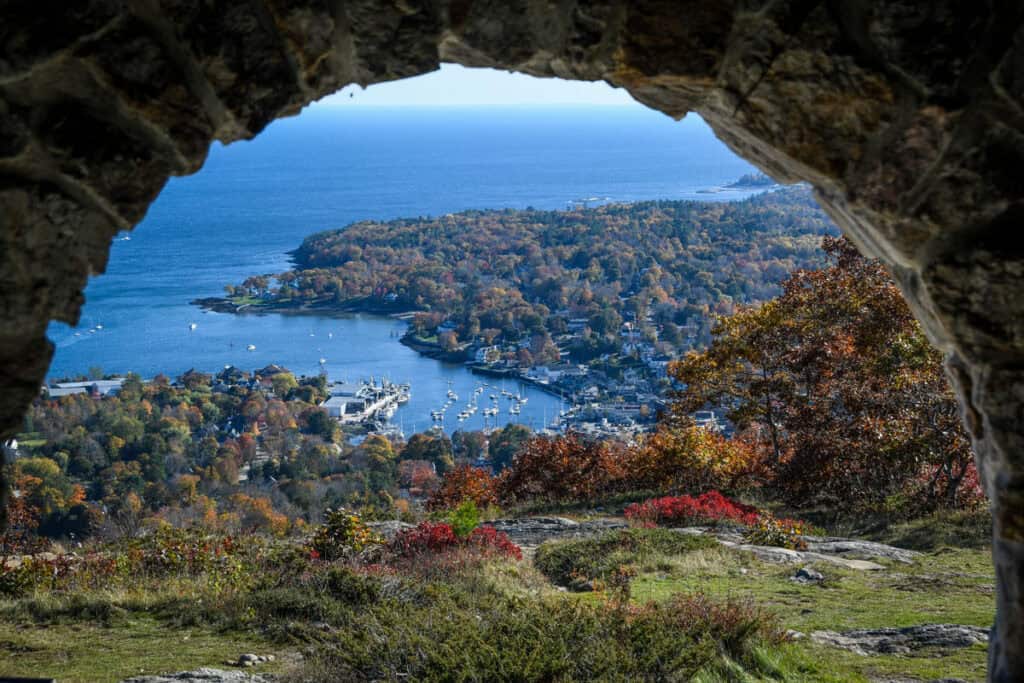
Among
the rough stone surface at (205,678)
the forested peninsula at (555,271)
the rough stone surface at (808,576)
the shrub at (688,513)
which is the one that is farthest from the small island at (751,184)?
the rough stone surface at (205,678)

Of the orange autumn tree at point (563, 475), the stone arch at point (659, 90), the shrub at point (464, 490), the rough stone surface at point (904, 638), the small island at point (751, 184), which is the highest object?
the small island at point (751, 184)

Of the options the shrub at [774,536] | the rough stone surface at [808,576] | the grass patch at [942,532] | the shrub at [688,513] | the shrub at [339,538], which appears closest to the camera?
the rough stone surface at [808,576]

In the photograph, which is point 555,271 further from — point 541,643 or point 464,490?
point 541,643

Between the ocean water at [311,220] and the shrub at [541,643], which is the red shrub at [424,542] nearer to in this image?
the shrub at [541,643]

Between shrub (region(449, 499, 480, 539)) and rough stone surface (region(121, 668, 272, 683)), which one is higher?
rough stone surface (region(121, 668, 272, 683))

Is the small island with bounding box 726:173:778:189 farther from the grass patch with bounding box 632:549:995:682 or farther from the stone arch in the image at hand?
the stone arch

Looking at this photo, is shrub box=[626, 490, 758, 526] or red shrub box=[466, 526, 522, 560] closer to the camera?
red shrub box=[466, 526, 522, 560]

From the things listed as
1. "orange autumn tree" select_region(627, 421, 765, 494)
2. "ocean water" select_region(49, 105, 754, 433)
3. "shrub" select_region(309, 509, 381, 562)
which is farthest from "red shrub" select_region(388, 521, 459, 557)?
"orange autumn tree" select_region(627, 421, 765, 494)
